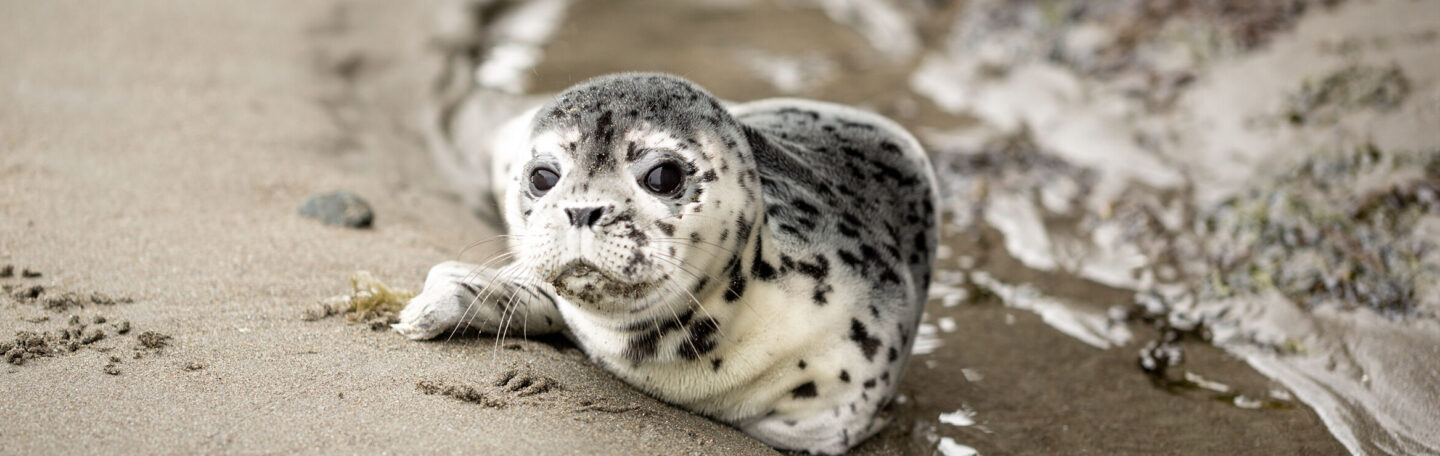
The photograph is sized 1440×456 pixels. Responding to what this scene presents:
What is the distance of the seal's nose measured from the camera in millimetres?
3033

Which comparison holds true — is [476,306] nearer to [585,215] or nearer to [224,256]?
[585,215]

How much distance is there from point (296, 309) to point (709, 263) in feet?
4.63

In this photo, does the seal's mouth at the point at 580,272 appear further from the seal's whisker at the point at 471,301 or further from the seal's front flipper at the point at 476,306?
the seal's whisker at the point at 471,301

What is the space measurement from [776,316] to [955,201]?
111 inches

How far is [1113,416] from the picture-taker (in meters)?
4.20

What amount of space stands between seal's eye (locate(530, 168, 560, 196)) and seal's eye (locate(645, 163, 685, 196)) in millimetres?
248

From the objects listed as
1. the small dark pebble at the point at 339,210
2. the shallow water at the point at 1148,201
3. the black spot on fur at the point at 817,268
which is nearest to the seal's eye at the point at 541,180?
the black spot on fur at the point at 817,268

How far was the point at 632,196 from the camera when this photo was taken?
3.13 meters

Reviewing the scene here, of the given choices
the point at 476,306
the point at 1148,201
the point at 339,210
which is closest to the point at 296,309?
the point at 476,306

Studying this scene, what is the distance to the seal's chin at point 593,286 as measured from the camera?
3.10 metres

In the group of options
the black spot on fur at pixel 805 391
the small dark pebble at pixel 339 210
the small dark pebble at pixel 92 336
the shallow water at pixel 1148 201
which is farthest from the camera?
the small dark pebble at pixel 339 210

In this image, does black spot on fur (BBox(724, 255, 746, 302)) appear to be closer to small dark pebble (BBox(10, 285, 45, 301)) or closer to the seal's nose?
the seal's nose

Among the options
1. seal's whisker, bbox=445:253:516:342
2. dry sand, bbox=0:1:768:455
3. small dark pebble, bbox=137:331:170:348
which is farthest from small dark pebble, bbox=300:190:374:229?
small dark pebble, bbox=137:331:170:348

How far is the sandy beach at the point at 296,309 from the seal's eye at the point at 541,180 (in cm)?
62
